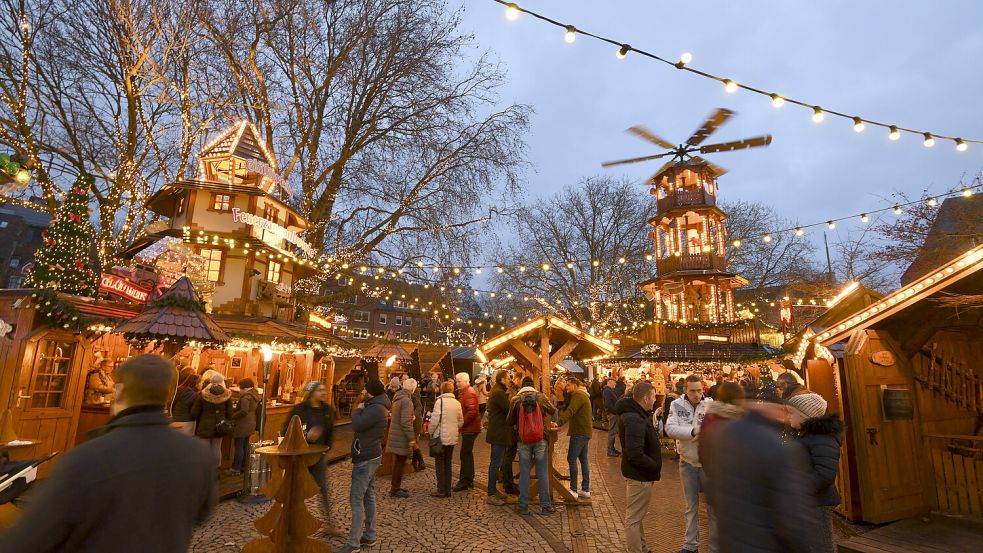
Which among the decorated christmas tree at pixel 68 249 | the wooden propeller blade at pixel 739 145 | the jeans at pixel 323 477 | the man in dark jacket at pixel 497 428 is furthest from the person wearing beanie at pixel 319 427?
the wooden propeller blade at pixel 739 145

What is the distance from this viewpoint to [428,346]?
24016mm

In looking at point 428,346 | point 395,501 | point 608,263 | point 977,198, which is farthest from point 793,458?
point 608,263

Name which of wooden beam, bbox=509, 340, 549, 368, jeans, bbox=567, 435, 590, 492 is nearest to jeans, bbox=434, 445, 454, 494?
jeans, bbox=567, 435, 590, 492

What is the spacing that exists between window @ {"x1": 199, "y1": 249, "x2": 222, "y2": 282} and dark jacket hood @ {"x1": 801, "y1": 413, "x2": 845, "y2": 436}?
54.1 ft

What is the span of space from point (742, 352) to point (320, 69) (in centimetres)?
1975

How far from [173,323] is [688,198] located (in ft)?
73.5

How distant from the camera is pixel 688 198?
23.9m

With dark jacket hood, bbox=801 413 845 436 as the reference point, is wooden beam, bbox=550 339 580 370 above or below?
above

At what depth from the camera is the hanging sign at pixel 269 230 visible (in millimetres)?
14664

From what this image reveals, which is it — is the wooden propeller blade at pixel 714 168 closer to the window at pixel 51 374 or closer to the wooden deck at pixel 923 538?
the wooden deck at pixel 923 538

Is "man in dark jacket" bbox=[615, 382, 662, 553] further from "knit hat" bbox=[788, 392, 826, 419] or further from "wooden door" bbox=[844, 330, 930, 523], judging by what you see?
"wooden door" bbox=[844, 330, 930, 523]

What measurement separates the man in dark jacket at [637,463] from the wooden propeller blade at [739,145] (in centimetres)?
1450

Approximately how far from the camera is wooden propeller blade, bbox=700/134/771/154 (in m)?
16.2

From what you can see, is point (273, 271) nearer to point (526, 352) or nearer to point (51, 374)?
point (51, 374)
